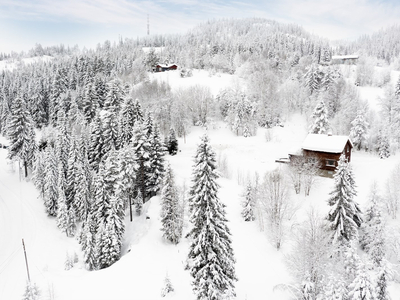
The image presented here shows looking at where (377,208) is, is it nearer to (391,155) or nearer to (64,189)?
(391,155)

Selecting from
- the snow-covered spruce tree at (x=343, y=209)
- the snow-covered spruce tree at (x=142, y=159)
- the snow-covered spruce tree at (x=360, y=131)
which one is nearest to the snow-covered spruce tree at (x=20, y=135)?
the snow-covered spruce tree at (x=142, y=159)

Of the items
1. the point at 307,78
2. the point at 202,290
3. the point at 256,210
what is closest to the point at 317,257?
the point at 202,290

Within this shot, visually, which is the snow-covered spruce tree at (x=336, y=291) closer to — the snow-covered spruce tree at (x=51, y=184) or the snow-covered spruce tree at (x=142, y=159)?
the snow-covered spruce tree at (x=142, y=159)

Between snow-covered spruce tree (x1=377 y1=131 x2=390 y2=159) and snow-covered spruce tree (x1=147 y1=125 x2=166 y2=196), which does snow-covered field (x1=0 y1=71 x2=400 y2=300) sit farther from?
snow-covered spruce tree (x1=147 y1=125 x2=166 y2=196)

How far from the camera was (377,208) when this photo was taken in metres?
24.1

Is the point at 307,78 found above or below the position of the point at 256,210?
above

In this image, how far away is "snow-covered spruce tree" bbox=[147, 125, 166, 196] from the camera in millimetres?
37781

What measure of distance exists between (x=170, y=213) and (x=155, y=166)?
960 cm

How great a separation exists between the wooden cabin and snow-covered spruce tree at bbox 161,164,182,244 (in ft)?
60.8

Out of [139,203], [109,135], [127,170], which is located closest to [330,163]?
[139,203]

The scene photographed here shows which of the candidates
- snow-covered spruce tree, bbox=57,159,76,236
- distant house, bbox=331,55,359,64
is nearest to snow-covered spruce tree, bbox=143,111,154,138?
snow-covered spruce tree, bbox=57,159,76,236

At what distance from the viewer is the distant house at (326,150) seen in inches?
1454

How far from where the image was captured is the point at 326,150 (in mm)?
37000

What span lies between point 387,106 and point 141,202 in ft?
163
